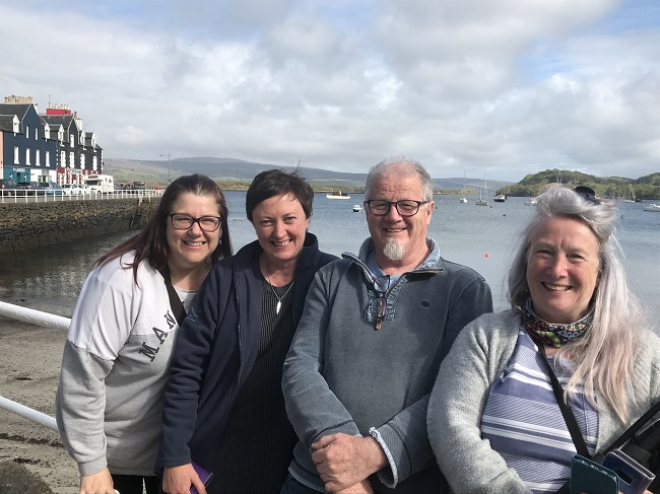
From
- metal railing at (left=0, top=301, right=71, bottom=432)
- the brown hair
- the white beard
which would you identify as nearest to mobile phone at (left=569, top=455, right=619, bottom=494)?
the white beard

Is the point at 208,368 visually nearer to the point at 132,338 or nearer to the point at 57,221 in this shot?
the point at 132,338

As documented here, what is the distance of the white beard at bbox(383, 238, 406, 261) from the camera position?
7.15 feet

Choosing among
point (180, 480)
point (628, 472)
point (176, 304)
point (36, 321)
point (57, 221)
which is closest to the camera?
point (628, 472)

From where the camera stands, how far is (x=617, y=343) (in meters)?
1.71

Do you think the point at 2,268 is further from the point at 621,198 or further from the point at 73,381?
the point at 621,198

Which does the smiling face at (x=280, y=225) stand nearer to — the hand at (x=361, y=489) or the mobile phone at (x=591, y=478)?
the hand at (x=361, y=489)

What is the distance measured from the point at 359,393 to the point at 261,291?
1.98ft

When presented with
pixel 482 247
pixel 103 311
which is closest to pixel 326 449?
pixel 103 311

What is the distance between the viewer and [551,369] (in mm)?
1766

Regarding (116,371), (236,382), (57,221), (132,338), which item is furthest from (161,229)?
(57,221)

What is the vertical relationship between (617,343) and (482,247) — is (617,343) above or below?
above

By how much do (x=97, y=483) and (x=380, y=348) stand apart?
129 cm

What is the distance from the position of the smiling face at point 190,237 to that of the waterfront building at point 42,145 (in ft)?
138

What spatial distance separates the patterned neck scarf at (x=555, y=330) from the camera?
1783 millimetres
